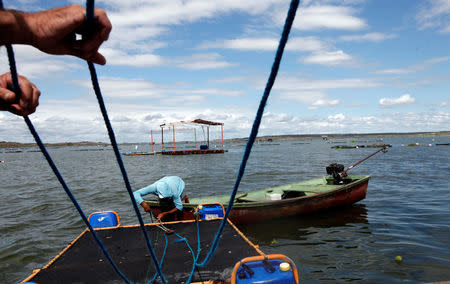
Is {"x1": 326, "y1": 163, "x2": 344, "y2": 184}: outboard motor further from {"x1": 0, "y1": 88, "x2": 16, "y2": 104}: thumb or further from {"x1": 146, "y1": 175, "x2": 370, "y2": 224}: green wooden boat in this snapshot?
{"x1": 0, "y1": 88, "x2": 16, "y2": 104}: thumb

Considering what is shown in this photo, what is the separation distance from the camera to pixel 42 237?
11.3 m

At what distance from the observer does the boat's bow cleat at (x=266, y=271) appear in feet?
11.2

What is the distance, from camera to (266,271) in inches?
139

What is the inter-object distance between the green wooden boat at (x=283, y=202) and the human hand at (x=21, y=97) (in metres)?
7.87

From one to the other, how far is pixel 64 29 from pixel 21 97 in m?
0.63

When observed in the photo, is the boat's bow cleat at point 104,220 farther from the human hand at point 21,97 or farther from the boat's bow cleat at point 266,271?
the human hand at point 21,97

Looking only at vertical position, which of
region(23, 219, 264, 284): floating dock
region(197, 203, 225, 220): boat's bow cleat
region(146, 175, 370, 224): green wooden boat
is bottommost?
region(146, 175, 370, 224): green wooden boat

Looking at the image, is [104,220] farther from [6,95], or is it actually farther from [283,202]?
[6,95]

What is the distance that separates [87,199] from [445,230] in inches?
776

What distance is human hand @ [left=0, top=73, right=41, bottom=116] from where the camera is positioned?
5.48 ft

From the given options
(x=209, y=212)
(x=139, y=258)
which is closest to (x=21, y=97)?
(x=139, y=258)

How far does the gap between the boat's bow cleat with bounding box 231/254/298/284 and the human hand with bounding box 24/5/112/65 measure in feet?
9.76

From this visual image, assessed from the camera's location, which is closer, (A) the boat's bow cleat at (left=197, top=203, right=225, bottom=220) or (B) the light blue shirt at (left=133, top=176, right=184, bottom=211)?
(A) the boat's bow cleat at (left=197, top=203, right=225, bottom=220)

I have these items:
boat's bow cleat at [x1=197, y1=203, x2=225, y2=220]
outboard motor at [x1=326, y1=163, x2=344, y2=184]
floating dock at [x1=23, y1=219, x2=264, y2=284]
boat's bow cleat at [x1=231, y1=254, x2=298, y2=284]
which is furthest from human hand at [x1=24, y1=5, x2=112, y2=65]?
outboard motor at [x1=326, y1=163, x2=344, y2=184]
